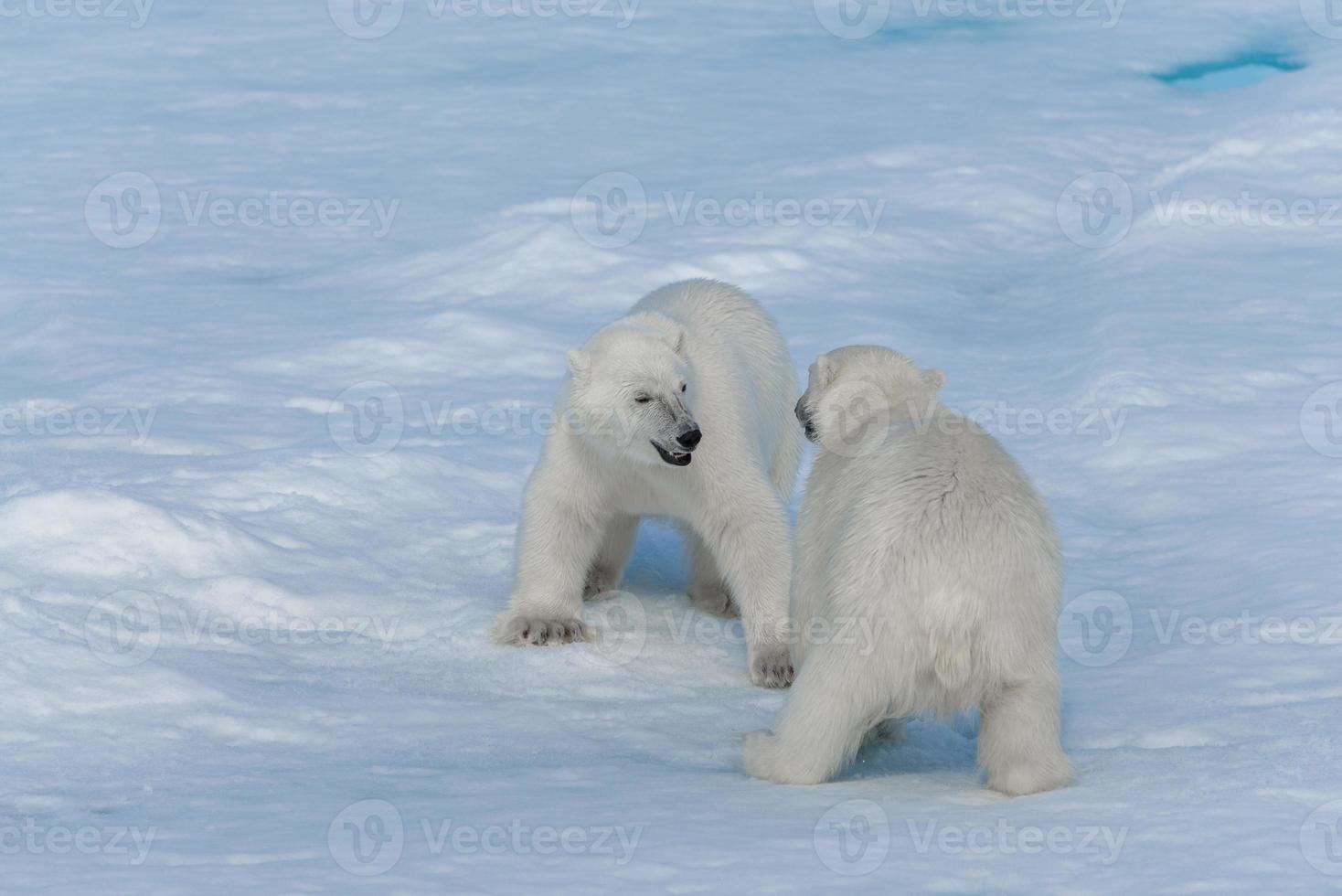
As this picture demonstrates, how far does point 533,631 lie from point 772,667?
0.69m

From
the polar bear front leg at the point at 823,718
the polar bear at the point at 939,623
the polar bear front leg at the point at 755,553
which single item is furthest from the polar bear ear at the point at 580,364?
the polar bear front leg at the point at 823,718

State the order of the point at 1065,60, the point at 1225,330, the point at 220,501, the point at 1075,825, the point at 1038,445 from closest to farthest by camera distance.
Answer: the point at 1075,825 → the point at 220,501 → the point at 1038,445 → the point at 1225,330 → the point at 1065,60

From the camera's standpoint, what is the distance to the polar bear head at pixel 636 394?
4.25m

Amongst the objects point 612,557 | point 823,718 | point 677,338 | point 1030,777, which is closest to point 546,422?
point 612,557

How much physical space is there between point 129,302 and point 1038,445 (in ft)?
15.2

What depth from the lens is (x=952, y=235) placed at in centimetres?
948

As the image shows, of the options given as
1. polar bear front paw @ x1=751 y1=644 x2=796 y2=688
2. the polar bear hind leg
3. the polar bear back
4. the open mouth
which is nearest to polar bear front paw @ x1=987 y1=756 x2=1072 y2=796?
the polar bear hind leg

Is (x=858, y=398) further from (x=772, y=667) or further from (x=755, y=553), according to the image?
(x=772, y=667)

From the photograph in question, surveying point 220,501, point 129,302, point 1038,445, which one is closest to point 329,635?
point 220,501

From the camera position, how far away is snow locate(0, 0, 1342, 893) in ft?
9.96

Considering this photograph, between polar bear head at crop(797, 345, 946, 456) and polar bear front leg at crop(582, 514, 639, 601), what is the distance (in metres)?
1.18

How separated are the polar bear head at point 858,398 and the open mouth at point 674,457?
1.39 feet

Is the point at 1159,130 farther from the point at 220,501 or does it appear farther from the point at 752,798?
the point at 752,798

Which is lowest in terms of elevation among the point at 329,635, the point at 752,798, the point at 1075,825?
the point at 329,635
